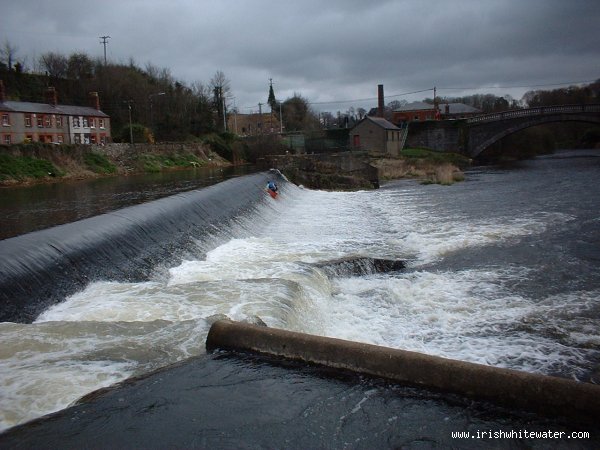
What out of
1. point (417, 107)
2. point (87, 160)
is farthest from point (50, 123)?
point (417, 107)

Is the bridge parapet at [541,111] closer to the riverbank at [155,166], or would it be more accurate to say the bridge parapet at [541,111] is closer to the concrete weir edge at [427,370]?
the riverbank at [155,166]

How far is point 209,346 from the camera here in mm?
6285

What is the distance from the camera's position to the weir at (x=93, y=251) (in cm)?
839

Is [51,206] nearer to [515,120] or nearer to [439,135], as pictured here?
[439,135]

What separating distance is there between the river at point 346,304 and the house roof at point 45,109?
131ft

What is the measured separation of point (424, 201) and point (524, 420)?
73.6ft

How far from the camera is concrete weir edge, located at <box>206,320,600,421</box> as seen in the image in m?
4.49

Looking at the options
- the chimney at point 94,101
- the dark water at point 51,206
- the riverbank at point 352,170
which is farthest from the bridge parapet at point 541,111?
the dark water at point 51,206

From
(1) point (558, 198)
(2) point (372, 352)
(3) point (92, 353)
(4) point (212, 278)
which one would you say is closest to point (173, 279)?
(4) point (212, 278)

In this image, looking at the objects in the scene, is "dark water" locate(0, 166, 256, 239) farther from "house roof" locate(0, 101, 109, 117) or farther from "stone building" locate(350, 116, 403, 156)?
"stone building" locate(350, 116, 403, 156)

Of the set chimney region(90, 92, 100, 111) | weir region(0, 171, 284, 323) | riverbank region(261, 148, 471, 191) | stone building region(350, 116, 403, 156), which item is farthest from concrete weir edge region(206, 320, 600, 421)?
chimney region(90, 92, 100, 111)

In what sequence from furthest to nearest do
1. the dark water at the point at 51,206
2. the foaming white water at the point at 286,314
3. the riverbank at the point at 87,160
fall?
1. the riverbank at the point at 87,160
2. the dark water at the point at 51,206
3. the foaming white water at the point at 286,314

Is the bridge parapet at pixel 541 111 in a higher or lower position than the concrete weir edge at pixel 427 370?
higher

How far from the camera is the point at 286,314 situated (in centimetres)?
801
